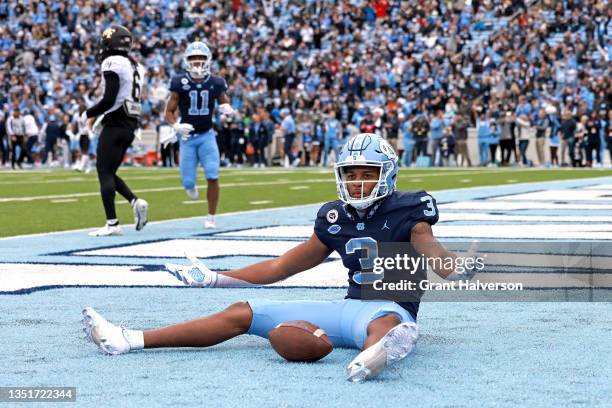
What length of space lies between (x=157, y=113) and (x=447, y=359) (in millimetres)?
33516

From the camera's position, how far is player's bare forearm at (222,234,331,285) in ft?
16.0

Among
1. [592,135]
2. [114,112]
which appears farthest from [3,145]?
[114,112]

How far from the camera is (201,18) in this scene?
42375 mm

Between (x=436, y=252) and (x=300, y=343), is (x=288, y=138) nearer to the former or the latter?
(x=436, y=252)

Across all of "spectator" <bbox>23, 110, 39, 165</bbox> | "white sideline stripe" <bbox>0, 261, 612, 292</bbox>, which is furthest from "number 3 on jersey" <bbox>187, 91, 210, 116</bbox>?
"spectator" <bbox>23, 110, 39, 165</bbox>

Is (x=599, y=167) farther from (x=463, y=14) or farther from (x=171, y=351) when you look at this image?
(x=171, y=351)

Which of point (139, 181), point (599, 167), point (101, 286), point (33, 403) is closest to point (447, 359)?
point (33, 403)

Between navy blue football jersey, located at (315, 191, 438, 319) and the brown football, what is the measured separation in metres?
0.39

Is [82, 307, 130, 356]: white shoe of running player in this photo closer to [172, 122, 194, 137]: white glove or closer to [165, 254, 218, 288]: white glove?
[165, 254, 218, 288]: white glove

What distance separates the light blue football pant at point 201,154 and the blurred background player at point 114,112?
2.41 feet

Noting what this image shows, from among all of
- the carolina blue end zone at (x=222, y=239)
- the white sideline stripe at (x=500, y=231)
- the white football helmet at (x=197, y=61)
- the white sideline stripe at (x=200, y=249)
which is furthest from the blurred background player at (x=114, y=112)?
the white sideline stripe at (x=200, y=249)

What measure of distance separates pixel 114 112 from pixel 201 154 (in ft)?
3.46

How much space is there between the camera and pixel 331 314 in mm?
4617

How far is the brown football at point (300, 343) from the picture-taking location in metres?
4.32
